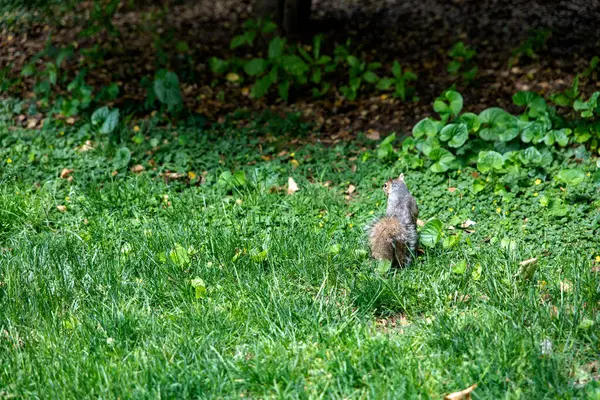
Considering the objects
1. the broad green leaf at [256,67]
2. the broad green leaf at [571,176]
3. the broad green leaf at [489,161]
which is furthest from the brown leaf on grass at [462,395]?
the broad green leaf at [256,67]

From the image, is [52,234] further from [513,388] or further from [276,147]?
[513,388]

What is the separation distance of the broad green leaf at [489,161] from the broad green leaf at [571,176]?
45 centimetres

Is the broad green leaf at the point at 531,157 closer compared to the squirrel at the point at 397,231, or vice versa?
the squirrel at the point at 397,231

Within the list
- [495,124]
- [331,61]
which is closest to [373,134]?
[495,124]

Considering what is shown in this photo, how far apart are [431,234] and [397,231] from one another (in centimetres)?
32

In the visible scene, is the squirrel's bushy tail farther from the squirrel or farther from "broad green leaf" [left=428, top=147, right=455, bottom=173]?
"broad green leaf" [left=428, top=147, right=455, bottom=173]

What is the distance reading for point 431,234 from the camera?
14.8ft

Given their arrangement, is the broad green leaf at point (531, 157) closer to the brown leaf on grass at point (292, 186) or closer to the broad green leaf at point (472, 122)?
the broad green leaf at point (472, 122)

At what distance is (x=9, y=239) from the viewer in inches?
198

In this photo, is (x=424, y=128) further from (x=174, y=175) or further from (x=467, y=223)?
(x=174, y=175)

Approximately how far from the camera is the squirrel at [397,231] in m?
4.24

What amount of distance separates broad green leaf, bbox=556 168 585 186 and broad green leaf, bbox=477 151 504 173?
0.45 meters

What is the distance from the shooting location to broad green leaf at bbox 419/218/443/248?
4.46 meters

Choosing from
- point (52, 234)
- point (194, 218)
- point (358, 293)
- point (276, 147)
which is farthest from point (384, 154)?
point (52, 234)
